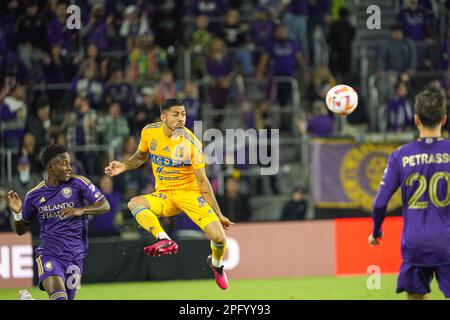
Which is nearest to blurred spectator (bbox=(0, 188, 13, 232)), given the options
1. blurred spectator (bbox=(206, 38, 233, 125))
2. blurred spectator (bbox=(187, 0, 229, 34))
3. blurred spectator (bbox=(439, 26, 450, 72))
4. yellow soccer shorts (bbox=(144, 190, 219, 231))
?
blurred spectator (bbox=(206, 38, 233, 125))

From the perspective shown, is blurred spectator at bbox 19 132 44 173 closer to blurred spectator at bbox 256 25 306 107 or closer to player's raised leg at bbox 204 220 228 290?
blurred spectator at bbox 256 25 306 107

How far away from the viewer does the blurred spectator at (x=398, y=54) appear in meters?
19.8

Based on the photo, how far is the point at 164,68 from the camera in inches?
770

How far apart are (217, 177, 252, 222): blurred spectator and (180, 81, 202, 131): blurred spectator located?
131cm

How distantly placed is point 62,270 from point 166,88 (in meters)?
8.72

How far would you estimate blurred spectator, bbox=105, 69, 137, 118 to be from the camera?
60.0 feet

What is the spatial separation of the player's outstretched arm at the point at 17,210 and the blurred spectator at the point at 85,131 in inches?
286

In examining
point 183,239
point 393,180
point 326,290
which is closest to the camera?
point 393,180

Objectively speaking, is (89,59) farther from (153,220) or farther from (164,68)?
(153,220)

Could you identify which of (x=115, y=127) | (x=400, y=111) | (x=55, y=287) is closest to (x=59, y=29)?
(x=115, y=127)

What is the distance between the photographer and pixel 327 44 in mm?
20594

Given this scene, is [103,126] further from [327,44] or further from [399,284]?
[399,284]
